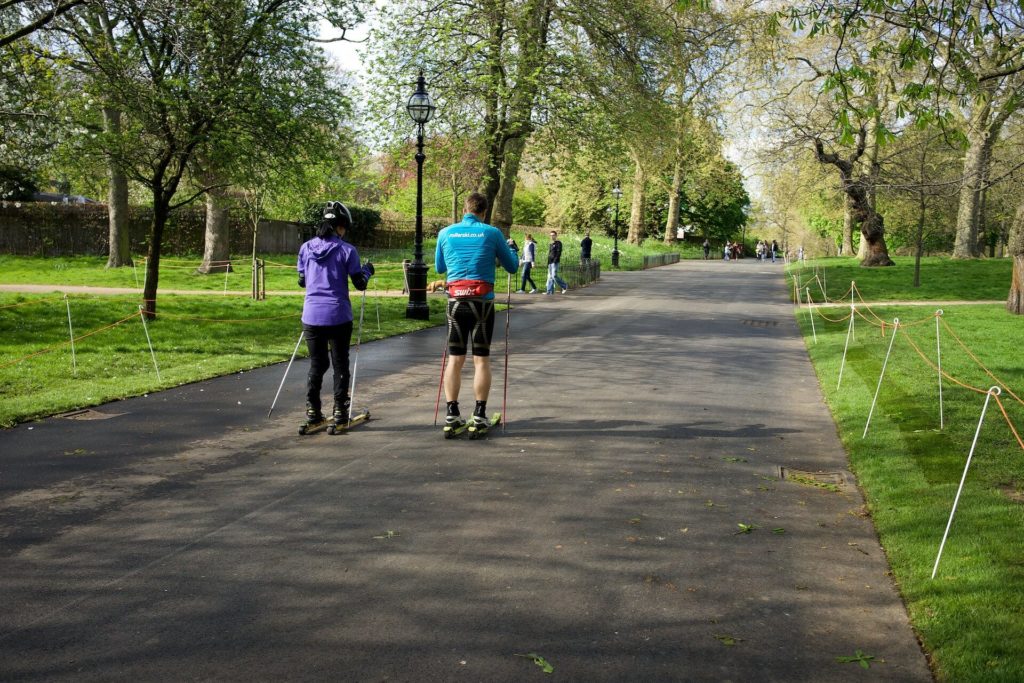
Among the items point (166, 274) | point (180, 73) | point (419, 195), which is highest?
point (180, 73)

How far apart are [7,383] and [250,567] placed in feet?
22.9

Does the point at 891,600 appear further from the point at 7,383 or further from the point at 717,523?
the point at 7,383

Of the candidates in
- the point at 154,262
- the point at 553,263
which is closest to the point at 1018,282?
the point at 553,263

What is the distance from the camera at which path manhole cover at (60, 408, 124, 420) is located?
8609 millimetres

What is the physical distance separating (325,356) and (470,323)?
143 cm

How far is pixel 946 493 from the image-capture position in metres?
6.44

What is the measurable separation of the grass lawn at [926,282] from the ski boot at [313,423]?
21.4 m

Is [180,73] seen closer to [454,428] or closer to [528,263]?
[454,428]

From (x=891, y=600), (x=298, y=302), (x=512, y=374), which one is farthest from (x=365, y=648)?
(x=298, y=302)

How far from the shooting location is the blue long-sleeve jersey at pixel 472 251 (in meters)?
8.05

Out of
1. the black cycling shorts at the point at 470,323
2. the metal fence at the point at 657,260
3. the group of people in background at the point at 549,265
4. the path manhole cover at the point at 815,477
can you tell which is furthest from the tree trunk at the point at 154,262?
the metal fence at the point at 657,260

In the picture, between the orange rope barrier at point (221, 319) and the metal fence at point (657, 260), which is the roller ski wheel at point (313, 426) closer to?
the orange rope barrier at point (221, 319)

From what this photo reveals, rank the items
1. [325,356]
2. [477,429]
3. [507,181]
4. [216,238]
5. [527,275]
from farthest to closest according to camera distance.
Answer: [216,238], [507,181], [527,275], [325,356], [477,429]

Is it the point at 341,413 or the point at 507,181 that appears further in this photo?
the point at 507,181
